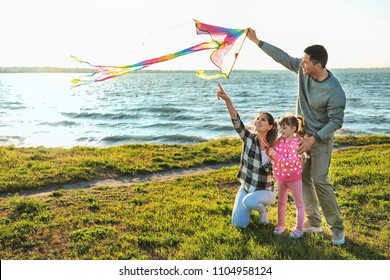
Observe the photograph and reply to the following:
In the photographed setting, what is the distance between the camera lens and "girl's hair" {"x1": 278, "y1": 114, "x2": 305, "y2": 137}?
593 centimetres

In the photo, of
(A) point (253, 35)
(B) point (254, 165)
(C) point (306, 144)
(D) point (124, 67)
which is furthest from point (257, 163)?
(D) point (124, 67)

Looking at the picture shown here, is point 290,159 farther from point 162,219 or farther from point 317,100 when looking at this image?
point 162,219

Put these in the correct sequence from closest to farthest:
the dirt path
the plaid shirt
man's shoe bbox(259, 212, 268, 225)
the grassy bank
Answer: the grassy bank → the plaid shirt → man's shoe bbox(259, 212, 268, 225) → the dirt path

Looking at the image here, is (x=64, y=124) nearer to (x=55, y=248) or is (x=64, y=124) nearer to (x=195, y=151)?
(x=195, y=151)

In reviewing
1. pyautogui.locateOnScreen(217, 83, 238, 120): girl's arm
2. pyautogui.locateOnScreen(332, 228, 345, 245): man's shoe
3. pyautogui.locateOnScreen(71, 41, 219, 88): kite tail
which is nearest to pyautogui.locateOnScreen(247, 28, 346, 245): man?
pyautogui.locateOnScreen(332, 228, 345, 245): man's shoe

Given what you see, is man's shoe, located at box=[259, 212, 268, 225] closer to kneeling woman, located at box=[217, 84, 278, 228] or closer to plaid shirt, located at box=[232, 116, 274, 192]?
kneeling woman, located at box=[217, 84, 278, 228]

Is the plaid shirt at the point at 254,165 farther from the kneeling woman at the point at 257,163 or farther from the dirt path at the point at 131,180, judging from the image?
the dirt path at the point at 131,180

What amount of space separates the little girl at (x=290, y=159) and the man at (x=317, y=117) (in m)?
0.17

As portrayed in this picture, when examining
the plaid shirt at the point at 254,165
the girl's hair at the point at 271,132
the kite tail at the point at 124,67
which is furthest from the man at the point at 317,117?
the kite tail at the point at 124,67

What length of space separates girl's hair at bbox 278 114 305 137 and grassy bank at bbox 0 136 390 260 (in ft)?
5.09

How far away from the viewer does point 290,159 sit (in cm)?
594

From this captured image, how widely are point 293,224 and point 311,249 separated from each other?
3.96ft

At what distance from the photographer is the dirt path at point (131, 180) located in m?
10.0

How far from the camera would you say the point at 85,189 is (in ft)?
32.7
